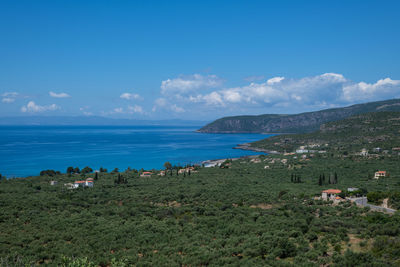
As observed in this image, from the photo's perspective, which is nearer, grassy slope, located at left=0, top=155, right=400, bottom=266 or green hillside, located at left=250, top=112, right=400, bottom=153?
grassy slope, located at left=0, top=155, right=400, bottom=266

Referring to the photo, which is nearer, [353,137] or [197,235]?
[197,235]

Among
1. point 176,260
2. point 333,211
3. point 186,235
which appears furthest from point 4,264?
point 333,211

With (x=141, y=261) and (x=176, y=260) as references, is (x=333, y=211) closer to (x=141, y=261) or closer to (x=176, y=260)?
(x=176, y=260)

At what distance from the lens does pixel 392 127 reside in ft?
363

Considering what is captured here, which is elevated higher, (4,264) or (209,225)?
(4,264)

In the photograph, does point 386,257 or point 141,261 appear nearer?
point 386,257

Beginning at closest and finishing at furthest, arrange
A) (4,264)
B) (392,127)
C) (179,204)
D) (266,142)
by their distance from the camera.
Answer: (4,264), (179,204), (392,127), (266,142)

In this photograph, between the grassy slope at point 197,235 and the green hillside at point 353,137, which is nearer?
the grassy slope at point 197,235

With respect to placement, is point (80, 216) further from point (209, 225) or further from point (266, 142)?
point (266, 142)

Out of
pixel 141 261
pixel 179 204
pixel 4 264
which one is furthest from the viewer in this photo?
pixel 179 204

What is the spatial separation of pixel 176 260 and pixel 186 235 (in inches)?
144

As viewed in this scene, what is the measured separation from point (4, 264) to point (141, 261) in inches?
228

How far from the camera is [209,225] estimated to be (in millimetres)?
18703

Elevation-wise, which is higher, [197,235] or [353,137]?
[197,235]
